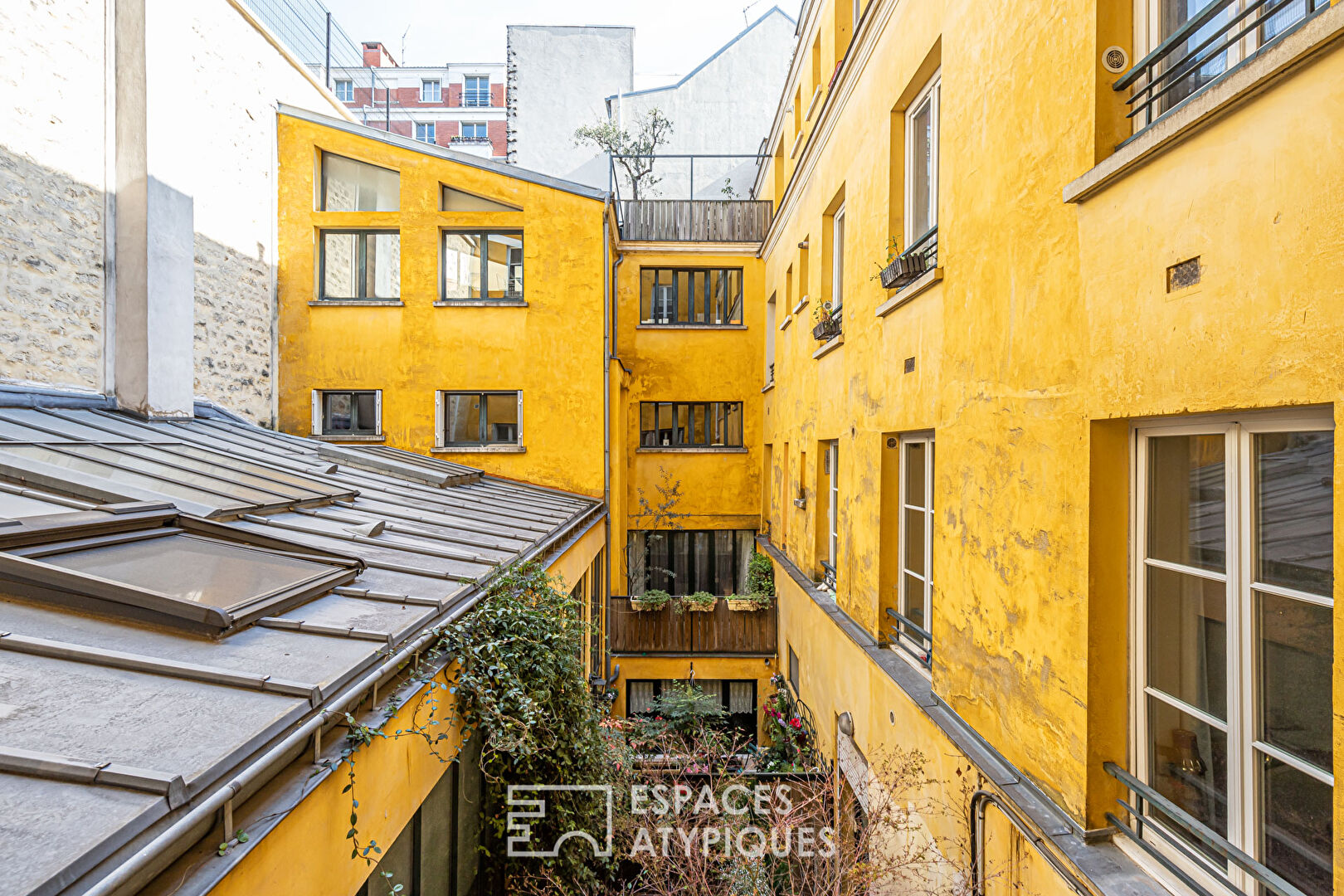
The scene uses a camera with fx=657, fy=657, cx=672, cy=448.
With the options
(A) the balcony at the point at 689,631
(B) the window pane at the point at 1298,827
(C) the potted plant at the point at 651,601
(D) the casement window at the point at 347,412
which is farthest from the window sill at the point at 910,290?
(D) the casement window at the point at 347,412

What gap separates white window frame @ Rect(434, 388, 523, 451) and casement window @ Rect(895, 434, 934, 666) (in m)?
6.67

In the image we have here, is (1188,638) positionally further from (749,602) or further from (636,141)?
(636,141)

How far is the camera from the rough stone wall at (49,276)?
590cm

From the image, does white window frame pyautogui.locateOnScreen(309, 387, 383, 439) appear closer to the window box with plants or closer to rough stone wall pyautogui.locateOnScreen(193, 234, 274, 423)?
rough stone wall pyautogui.locateOnScreen(193, 234, 274, 423)

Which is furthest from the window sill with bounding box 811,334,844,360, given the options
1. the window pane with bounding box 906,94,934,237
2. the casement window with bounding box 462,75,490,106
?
the casement window with bounding box 462,75,490,106

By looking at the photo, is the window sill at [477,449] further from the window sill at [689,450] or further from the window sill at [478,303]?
the window sill at [689,450]

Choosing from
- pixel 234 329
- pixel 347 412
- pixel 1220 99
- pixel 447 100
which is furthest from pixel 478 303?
pixel 447 100

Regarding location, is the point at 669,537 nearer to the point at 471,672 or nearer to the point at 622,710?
the point at 622,710

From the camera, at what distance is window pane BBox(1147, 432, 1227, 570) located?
7.75 ft

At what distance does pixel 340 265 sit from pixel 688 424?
7.34m

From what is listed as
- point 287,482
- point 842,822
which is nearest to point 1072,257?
point 842,822

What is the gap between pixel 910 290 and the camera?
4.91 meters

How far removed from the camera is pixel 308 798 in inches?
81.3

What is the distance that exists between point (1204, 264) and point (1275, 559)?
3.26 feet
